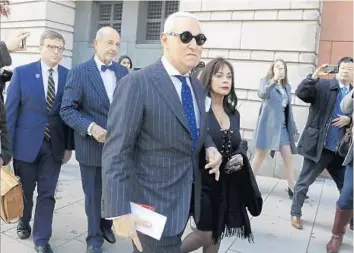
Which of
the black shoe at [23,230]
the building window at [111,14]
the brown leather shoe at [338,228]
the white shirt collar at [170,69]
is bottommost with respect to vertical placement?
the black shoe at [23,230]

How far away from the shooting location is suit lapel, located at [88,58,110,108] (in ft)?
11.1

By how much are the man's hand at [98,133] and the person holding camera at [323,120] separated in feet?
7.89

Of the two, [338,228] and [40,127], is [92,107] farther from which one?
[338,228]

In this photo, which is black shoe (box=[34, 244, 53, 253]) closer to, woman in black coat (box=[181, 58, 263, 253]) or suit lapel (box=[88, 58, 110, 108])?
woman in black coat (box=[181, 58, 263, 253])

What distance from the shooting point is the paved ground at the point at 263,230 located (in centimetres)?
373

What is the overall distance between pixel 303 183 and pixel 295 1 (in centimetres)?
421

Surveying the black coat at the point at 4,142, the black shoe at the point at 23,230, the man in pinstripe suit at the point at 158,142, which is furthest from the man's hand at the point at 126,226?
the black shoe at the point at 23,230

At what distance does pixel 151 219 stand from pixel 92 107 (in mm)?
1730

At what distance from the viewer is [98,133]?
3.09 meters

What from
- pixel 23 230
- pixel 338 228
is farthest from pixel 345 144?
pixel 23 230

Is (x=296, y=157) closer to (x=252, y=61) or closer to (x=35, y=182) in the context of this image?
(x=252, y=61)

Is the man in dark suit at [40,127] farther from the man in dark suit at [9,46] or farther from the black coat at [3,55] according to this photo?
A: the black coat at [3,55]

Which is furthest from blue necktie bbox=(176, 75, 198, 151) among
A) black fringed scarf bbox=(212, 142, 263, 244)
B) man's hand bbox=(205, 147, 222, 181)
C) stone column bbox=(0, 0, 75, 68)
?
stone column bbox=(0, 0, 75, 68)

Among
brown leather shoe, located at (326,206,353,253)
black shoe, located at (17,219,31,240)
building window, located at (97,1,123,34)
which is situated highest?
building window, located at (97,1,123,34)
